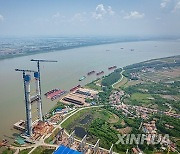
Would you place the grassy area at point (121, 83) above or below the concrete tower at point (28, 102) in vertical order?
below

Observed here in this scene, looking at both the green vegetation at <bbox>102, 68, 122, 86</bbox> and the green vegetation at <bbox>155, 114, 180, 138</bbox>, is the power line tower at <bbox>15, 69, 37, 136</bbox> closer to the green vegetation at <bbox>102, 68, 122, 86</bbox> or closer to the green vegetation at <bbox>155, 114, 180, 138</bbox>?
the green vegetation at <bbox>155, 114, 180, 138</bbox>

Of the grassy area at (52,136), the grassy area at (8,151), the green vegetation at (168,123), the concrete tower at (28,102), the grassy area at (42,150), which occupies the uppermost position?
the concrete tower at (28,102)

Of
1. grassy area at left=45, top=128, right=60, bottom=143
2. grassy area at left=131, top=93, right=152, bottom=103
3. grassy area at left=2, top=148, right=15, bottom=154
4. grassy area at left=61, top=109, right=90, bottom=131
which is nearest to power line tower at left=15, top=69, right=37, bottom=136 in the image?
grassy area at left=45, top=128, right=60, bottom=143

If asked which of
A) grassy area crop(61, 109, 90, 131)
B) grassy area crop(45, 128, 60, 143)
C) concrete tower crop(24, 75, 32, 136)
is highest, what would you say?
concrete tower crop(24, 75, 32, 136)

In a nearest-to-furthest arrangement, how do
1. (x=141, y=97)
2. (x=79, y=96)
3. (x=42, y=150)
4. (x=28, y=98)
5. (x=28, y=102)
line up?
(x=42, y=150)
(x=28, y=98)
(x=28, y=102)
(x=79, y=96)
(x=141, y=97)

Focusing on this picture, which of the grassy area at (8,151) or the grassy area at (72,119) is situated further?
the grassy area at (72,119)

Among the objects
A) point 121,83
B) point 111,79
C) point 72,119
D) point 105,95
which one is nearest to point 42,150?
point 72,119

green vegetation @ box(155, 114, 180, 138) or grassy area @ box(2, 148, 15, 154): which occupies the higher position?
green vegetation @ box(155, 114, 180, 138)

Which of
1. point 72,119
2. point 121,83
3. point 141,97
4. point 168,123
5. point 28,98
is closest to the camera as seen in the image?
point 28,98

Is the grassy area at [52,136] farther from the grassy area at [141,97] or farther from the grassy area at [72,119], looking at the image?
the grassy area at [141,97]

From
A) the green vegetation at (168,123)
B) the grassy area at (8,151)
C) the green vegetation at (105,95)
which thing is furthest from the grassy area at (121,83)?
the grassy area at (8,151)

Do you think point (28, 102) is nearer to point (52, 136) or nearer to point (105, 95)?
point (52, 136)
